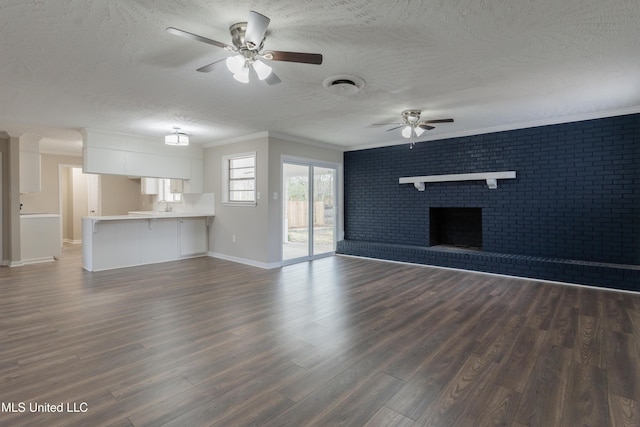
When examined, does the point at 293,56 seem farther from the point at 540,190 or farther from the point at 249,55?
the point at 540,190

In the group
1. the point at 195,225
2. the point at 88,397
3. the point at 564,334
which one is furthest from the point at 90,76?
the point at 564,334

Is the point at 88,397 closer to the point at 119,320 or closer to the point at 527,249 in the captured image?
the point at 119,320

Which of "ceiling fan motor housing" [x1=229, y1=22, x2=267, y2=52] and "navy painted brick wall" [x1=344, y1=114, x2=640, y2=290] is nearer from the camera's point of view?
"ceiling fan motor housing" [x1=229, y1=22, x2=267, y2=52]

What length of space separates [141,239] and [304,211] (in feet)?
9.98

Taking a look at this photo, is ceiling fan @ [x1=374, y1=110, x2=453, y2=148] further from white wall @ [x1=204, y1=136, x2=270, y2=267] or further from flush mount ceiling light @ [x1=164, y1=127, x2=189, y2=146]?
flush mount ceiling light @ [x1=164, y1=127, x2=189, y2=146]

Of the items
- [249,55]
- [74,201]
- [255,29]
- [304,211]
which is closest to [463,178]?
[304,211]

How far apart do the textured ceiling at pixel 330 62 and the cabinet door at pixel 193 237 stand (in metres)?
2.34

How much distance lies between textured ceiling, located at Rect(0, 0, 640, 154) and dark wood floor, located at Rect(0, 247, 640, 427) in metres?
2.34

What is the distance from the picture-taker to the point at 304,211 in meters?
6.59

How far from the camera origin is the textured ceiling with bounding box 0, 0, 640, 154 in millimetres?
2104

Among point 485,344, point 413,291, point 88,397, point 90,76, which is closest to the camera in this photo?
point 88,397

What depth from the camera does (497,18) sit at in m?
2.18

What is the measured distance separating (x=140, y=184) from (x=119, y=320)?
692cm

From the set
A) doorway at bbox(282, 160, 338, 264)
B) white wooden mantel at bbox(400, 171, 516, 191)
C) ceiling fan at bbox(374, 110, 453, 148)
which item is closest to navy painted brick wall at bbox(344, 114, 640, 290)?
white wooden mantel at bbox(400, 171, 516, 191)
